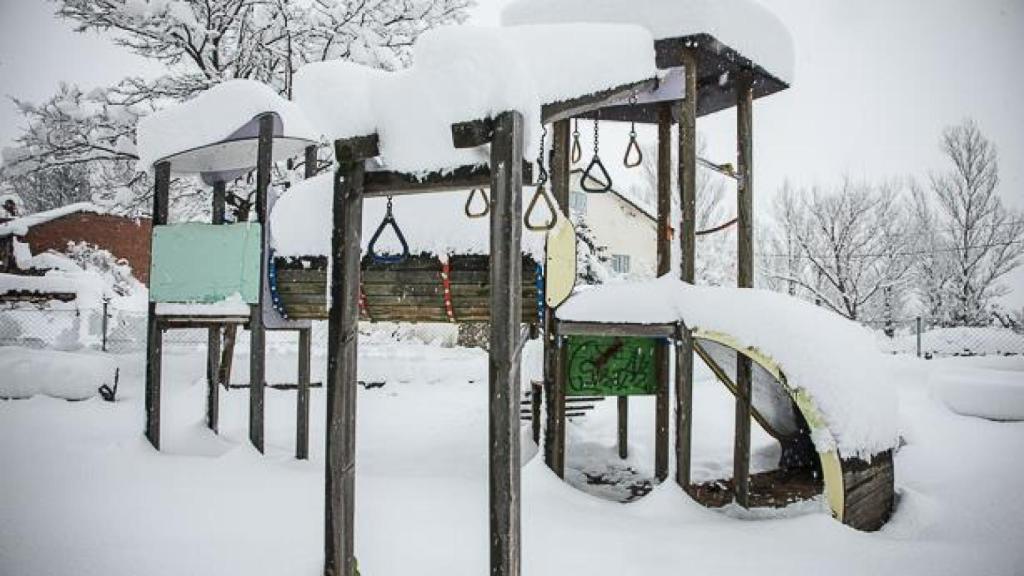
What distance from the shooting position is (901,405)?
916cm

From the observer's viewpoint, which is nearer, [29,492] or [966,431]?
[29,492]

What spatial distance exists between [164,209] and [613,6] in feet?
16.5

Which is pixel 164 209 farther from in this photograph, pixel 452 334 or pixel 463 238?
pixel 452 334

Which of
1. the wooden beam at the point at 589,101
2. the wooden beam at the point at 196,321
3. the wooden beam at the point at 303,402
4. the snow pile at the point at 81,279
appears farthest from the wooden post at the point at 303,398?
the snow pile at the point at 81,279

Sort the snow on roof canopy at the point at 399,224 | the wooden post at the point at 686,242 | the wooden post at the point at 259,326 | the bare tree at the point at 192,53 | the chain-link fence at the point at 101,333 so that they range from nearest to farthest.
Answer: the snow on roof canopy at the point at 399,224 → the wooden post at the point at 686,242 → the wooden post at the point at 259,326 → the bare tree at the point at 192,53 → the chain-link fence at the point at 101,333

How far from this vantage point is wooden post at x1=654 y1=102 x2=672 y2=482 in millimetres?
5887

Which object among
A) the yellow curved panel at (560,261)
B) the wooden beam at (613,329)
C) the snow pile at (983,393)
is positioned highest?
the yellow curved panel at (560,261)

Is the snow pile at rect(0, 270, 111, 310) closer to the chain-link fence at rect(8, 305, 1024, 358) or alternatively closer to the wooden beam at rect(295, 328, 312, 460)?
the chain-link fence at rect(8, 305, 1024, 358)

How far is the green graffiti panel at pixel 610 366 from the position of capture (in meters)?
5.81

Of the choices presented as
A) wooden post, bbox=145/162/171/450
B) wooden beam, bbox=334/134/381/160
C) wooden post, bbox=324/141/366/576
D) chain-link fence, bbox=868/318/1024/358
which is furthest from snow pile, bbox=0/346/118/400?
chain-link fence, bbox=868/318/1024/358

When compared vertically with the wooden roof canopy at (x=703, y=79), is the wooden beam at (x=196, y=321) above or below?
below

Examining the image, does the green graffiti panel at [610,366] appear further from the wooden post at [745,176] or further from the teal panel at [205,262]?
the teal panel at [205,262]

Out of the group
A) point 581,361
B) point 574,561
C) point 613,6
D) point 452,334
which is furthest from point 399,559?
point 452,334

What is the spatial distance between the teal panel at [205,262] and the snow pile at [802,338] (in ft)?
9.81
